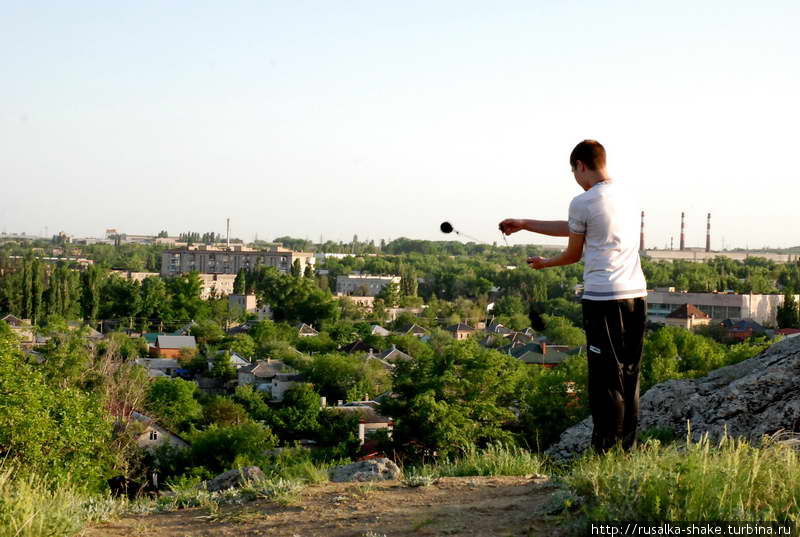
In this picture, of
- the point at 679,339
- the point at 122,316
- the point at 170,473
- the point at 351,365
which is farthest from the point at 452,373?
the point at 122,316

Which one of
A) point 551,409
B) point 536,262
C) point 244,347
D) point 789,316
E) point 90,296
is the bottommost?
point 244,347

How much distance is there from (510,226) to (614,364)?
92 cm

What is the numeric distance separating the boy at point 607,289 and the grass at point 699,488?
0.53 meters

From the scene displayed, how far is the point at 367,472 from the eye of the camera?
20.6 feet

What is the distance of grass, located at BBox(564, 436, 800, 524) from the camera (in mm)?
3990

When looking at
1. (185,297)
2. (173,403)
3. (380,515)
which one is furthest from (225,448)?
(185,297)

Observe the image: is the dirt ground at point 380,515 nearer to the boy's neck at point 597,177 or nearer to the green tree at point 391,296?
the boy's neck at point 597,177

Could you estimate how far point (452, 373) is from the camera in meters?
22.5

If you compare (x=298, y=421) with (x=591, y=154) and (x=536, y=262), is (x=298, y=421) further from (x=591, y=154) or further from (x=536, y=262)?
(x=591, y=154)

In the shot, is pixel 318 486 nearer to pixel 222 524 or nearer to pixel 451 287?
pixel 222 524

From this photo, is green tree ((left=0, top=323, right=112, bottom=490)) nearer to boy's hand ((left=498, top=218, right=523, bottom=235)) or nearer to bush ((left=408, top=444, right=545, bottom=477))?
bush ((left=408, top=444, right=545, bottom=477))

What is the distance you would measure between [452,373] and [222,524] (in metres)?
17.8

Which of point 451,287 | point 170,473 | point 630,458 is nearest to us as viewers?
point 630,458

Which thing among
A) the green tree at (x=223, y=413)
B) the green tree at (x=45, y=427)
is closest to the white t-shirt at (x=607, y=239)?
the green tree at (x=45, y=427)
